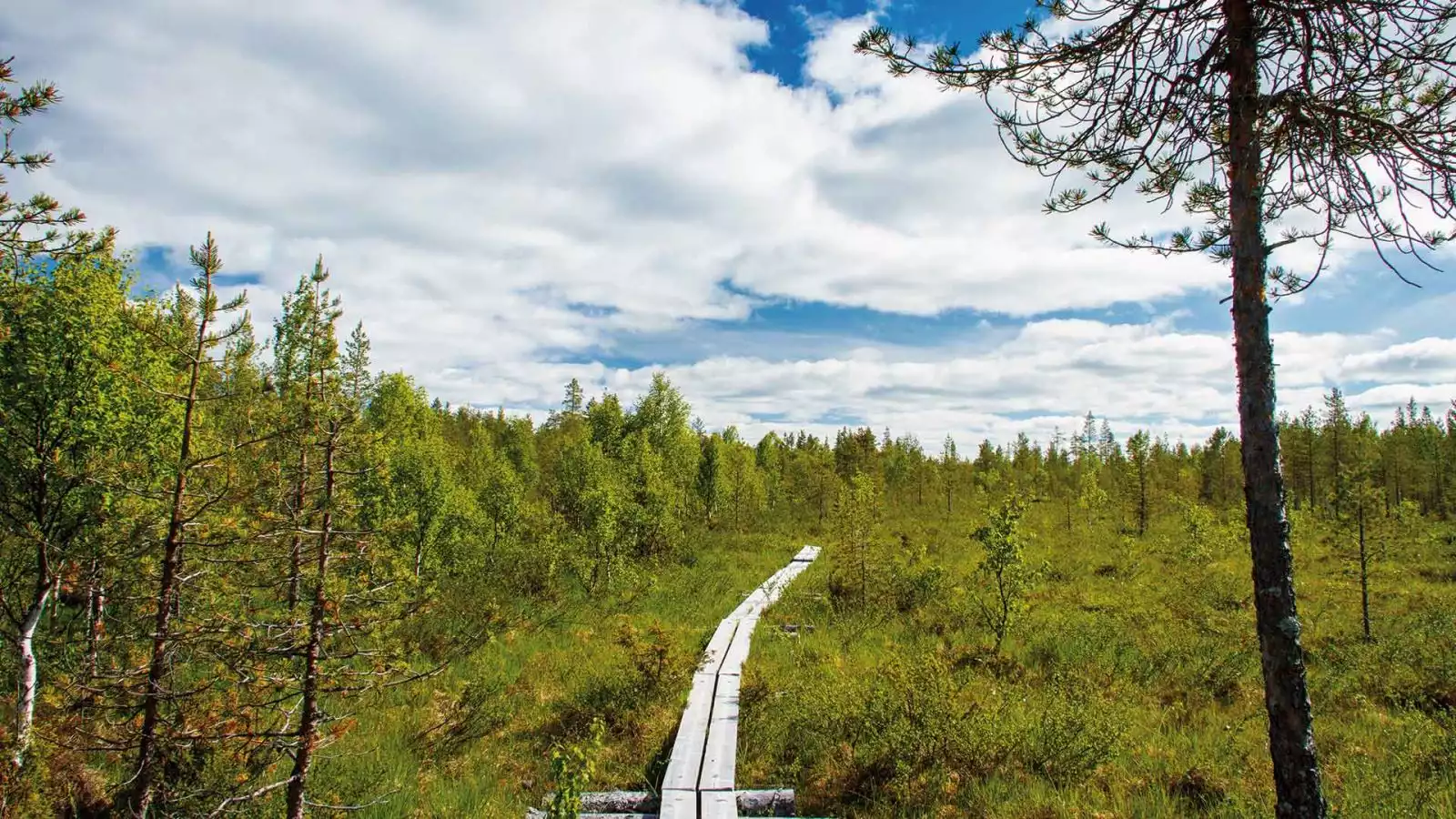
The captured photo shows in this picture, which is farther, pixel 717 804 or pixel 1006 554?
pixel 1006 554

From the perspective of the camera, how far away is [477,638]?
759 centimetres

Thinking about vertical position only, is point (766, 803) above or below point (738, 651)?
below

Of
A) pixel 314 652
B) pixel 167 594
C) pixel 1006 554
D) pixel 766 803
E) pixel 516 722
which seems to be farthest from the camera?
pixel 1006 554

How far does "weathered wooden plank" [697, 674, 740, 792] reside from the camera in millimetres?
7586

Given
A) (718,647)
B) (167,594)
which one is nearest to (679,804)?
(167,594)

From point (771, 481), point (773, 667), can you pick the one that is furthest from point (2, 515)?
point (771, 481)

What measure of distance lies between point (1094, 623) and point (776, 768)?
11.2 m

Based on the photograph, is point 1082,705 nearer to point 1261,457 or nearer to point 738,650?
point 738,650

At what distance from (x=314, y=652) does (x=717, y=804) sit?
4578 mm

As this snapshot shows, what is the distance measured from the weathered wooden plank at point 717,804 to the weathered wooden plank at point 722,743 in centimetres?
8

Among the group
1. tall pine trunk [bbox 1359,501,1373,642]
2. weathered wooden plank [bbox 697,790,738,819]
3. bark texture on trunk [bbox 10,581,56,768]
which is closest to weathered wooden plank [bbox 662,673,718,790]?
weathered wooden plank [bbox 697,790,738,819]

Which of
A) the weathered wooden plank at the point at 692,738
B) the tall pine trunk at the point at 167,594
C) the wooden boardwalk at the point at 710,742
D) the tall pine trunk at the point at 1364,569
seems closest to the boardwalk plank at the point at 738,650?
the wooden boardwalk at the point at 710,742

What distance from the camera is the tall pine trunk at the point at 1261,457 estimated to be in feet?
13.1

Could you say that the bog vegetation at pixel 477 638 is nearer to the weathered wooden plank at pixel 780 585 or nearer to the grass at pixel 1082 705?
the grass at pixel 1082 705
